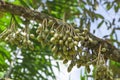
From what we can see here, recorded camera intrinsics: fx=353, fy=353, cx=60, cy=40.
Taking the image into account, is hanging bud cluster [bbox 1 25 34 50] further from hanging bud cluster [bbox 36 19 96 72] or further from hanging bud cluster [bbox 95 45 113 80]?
hanging bud cluster [bbox 95 45 113 80]

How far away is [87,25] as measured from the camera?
8.60 ft

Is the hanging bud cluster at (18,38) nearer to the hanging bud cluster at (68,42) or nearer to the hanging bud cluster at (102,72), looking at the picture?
the hanging bud cluster at (68,42)

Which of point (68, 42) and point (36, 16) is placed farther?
point (36, 16)

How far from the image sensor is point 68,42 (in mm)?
1512

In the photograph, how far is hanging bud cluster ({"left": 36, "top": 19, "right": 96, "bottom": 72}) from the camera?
1.52m

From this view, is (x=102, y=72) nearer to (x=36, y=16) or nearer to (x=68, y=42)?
(x=68, y=42)


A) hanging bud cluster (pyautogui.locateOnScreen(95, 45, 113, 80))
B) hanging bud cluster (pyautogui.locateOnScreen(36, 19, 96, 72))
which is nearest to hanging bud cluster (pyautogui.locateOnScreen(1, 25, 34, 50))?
hanging bud cluster (pyautogui.locateOnScreen(36, 19, 96, 72))

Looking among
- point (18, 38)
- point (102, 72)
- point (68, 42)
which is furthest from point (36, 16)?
point (102, 72)

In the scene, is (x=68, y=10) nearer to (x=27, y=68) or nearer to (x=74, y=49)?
(x=27, y=68)

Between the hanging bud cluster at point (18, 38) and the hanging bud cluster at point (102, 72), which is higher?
the hanging bud cluster at point (18, 38)

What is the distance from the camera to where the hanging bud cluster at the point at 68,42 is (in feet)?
4.98

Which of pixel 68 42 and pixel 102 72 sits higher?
pixel 68 42

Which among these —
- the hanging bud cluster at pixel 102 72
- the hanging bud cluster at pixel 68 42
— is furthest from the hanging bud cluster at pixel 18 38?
the hanging bud cluster at pixel 102 72

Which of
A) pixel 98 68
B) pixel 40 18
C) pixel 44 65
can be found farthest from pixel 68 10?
pixel 98 68
